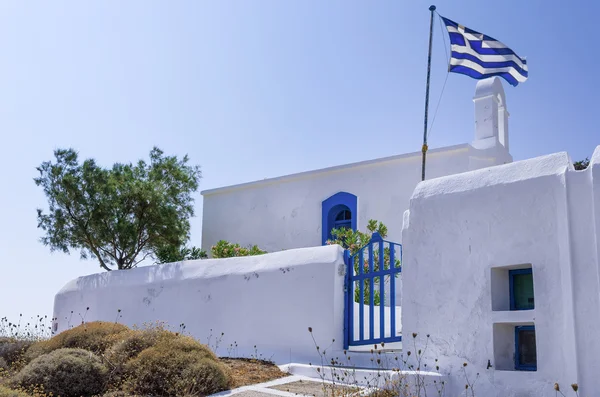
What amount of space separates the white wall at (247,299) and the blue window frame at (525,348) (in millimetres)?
2770

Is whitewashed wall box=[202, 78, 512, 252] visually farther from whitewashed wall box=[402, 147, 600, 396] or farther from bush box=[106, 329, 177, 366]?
bush box=[106, 329, 177, 366]

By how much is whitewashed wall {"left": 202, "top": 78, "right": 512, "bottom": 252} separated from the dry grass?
655 cm

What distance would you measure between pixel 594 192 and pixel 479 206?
1416 mm

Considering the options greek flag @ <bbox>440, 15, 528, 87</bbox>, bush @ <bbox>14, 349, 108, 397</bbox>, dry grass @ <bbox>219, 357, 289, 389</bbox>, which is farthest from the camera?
greek flag @ <bbox>440, 15, 528, 87</bbox>

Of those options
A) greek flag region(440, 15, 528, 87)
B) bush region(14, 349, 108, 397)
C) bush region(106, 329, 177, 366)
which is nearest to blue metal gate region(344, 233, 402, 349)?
bush region(106, 329, 177, 366)

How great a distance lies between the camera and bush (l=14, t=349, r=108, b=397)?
23.9 ft

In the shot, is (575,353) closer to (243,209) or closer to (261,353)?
(261,353)

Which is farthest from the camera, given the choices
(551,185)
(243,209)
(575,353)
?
(243,209)

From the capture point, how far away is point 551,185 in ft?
23.6

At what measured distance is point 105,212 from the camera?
15875mm

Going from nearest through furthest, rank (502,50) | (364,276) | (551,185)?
(551,185), (364,276), (502,50)

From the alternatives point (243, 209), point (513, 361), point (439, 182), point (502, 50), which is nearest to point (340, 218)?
point (243, 209)

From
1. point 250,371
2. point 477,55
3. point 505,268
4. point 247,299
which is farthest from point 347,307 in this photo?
point 477,55

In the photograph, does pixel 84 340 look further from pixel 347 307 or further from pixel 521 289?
pixel 521 289
